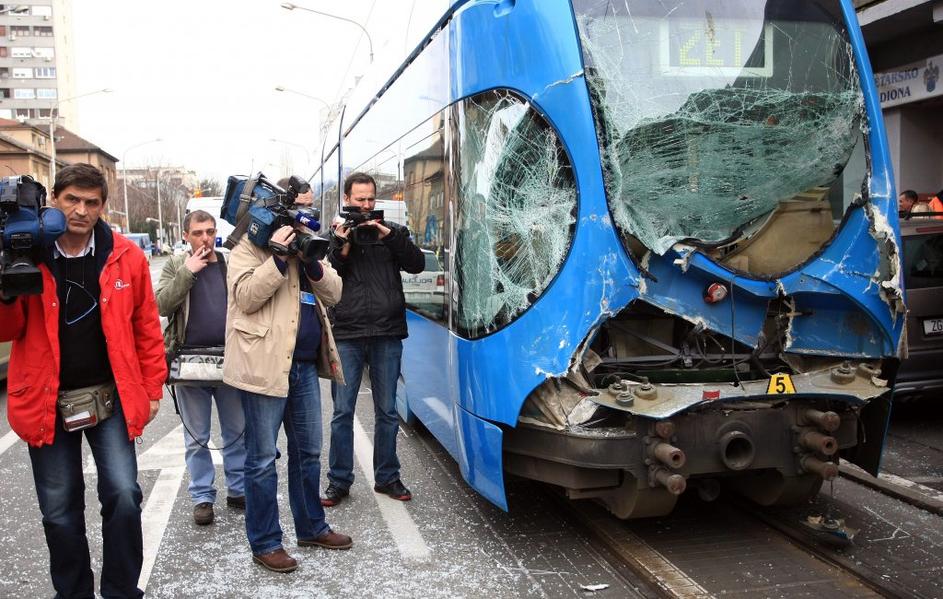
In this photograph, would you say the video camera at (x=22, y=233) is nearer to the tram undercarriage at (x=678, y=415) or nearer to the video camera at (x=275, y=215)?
the video camera at (x=275, y=215)

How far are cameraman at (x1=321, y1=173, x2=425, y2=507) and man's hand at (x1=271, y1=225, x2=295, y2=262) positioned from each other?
1027 mm

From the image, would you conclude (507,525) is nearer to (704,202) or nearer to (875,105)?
(704,202)

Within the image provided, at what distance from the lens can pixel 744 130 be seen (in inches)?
162

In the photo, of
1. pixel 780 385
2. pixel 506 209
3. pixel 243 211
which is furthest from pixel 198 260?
pixel 780 385

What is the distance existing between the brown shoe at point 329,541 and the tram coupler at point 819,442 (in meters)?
2.36

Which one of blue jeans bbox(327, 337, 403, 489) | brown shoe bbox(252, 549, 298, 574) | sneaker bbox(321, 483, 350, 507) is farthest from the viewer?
sneaker bbox(321, 483, 350, 507)

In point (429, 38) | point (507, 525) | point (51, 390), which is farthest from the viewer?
point (429, 38)

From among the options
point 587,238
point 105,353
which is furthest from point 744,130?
point 105,353

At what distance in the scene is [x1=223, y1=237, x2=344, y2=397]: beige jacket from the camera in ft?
12.9

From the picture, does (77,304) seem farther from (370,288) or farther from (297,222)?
(370,288)

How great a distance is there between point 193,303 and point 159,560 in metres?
1.41

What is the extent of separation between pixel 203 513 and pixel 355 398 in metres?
1.09

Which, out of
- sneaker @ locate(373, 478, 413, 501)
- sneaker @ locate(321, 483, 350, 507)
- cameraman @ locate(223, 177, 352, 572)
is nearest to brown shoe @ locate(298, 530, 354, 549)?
cameraman @ locate(223, 177, 352, 572)

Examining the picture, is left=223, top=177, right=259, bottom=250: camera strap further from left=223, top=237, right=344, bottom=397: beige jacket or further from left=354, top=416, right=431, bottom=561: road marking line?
left=354, top=416, right=431, bottom=561: road marking line
